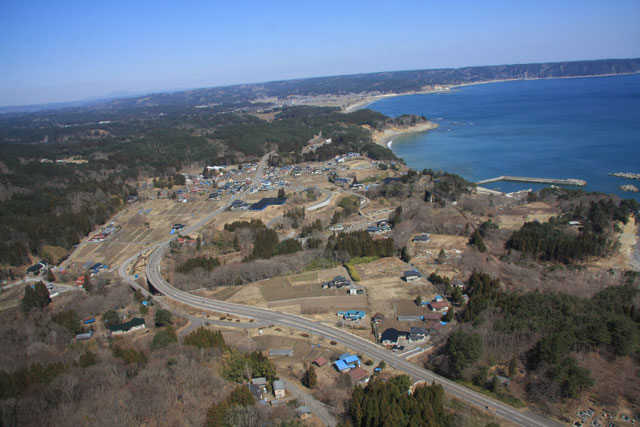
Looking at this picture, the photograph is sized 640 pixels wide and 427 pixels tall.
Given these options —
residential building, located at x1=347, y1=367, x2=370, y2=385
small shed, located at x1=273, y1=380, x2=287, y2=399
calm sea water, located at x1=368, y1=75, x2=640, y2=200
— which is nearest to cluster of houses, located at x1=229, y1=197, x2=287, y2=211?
calm sea water, located at x1=368, y1=75, x2=640, y2=200

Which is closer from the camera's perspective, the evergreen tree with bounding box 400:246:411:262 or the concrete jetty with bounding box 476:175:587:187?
the evergreen tree with bounding box 400:246:411:262

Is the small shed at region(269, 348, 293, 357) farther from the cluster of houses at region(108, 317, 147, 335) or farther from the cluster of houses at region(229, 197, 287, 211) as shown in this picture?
the cluster of houses at region(229, 197, 287, 211)

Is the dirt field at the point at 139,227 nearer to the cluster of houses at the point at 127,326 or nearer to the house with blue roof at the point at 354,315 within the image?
the cluster of houses at the point at 127,326

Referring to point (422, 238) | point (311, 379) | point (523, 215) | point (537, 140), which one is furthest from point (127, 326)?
point (537, 140)

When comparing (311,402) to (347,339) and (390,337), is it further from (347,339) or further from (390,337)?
(390,337)

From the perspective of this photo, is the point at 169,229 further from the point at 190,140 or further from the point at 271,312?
the point at 190,140

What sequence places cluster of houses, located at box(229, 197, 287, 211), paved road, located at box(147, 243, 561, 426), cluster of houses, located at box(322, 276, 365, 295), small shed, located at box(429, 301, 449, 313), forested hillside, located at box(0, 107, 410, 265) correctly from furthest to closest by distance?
cluster of houses, located at box(229, 197, 287, 211)
forested hillside, located at box(0, 107, 410, 265)
cluster of houses, located at box(322, 276, 365, 295)
small shed, located at box(429, 301, 449, 313)
paved road, located at box(147, 243, 561, 426)

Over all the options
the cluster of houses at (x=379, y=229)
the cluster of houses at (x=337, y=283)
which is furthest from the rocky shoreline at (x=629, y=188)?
the cluster of houses at (x=337, y=283)
